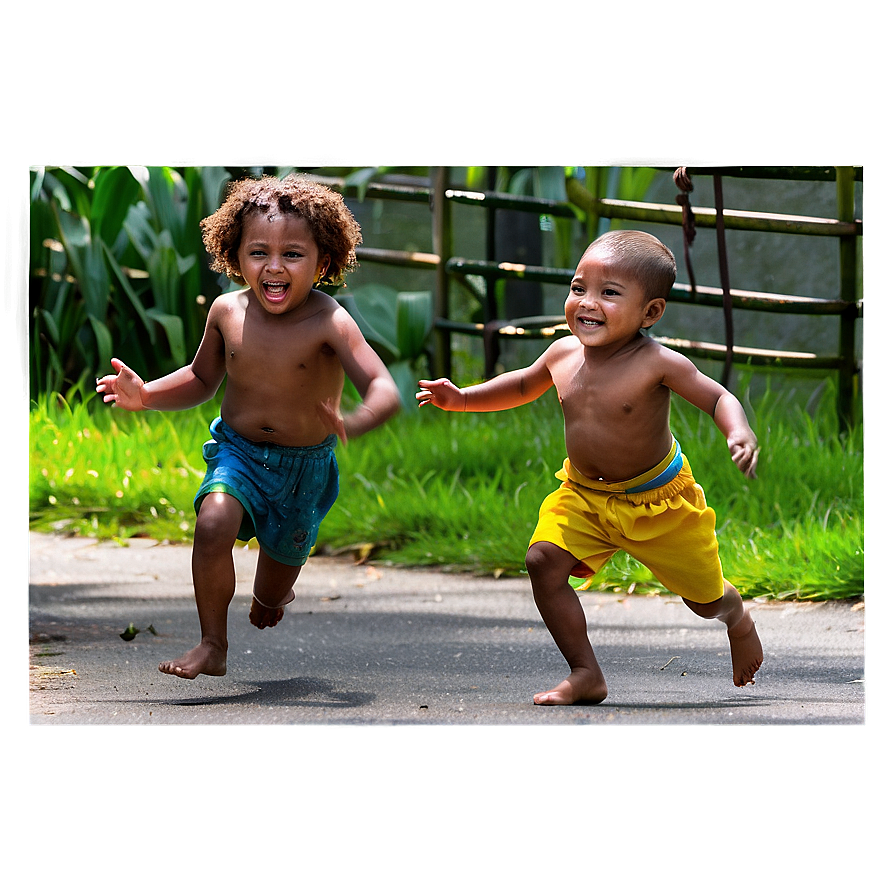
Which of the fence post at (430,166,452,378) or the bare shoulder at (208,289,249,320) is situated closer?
the bare shoulder at (208,289,249,320)

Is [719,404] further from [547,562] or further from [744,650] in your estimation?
[744,650]

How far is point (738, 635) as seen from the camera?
2080 mm

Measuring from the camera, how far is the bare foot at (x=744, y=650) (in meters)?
2.07

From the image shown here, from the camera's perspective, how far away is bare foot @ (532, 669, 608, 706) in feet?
6.16

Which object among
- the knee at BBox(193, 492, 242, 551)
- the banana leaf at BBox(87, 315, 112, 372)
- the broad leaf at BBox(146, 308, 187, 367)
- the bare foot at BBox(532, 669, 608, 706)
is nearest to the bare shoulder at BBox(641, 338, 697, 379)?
the bare foot at BBox(532, 669, 608, 706)

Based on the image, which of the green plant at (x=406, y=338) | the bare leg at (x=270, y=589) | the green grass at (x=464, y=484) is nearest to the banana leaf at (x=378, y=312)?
the green plant at (x=406, y=338)

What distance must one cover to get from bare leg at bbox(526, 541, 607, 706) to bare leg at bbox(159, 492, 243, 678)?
52 cm

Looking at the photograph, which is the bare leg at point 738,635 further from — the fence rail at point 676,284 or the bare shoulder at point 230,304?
the bare shoulder at point 230,304

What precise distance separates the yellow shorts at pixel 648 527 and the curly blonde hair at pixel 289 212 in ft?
1.96

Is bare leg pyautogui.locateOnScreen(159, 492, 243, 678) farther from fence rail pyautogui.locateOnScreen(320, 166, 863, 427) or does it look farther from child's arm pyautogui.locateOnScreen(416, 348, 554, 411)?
fence rail pyautogui.locateOnScreen(320, 166, 863, 427)

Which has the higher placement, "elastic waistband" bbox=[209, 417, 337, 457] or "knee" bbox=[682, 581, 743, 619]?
→ "elastic waistband" bbox=[209, 417, 337, 457]

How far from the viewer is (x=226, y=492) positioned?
203cm

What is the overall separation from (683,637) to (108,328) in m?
2.03

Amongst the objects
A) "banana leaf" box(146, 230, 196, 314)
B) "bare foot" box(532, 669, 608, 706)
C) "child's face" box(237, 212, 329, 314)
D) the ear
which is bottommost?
"bare foot" box(532, 669, 608, 706)
